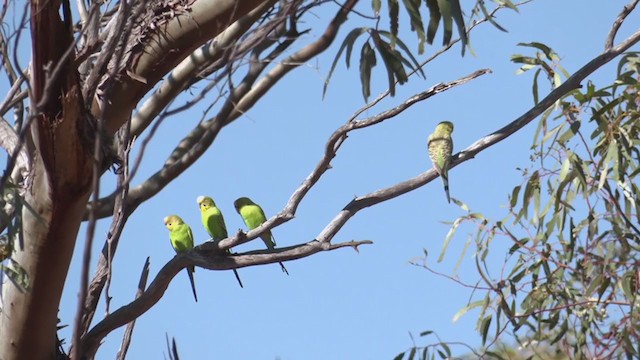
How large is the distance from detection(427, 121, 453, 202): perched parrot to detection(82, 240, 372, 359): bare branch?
86 centimetres

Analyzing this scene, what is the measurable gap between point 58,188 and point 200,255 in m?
0.81

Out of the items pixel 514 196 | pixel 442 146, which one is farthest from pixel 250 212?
pixel 514 196

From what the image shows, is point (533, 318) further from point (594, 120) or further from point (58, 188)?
point (58, 188)

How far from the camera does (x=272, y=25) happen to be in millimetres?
1729

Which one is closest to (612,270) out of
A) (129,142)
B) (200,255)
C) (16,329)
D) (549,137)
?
(549,137)

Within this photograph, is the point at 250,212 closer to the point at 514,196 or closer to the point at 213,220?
the point at 213,220

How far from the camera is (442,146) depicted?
4.13m

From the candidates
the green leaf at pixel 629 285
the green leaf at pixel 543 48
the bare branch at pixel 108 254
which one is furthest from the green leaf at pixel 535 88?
the bare branch at pixel 108 254

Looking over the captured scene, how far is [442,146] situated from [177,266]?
5.39 ft

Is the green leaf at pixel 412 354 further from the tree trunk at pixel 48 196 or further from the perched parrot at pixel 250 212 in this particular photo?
the perched parrot at pixel 250 212

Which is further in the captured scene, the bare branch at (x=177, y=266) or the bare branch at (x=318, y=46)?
the bare branch at (x=177, y=266)

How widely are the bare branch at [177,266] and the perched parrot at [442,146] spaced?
2.83 feet

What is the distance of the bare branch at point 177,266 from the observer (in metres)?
2.77

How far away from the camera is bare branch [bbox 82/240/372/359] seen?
2.77 m
